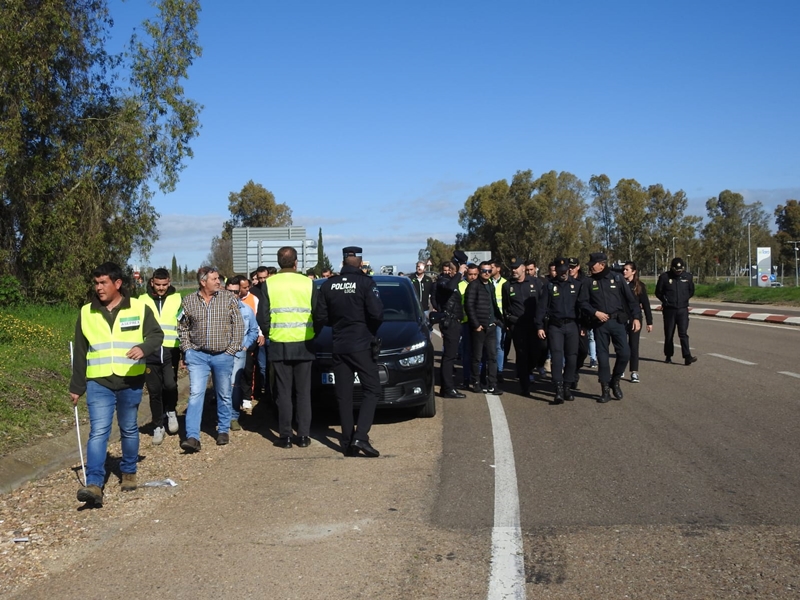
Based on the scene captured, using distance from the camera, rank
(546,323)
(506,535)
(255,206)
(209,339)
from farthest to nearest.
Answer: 1. (255,206)
2. (546,323)
3. (209,339)
4. (506,535)

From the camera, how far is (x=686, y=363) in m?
15.1

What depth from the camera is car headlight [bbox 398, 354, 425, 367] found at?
957 centimetres

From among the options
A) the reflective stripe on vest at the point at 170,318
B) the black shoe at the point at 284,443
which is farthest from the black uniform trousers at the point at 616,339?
the reflective stripe on vest at the point at 170,318

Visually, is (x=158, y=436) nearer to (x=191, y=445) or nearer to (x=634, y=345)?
(x=191, y=445)

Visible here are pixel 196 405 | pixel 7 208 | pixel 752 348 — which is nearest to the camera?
pixel 196 405

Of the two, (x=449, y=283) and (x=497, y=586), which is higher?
(x=449, y=283)

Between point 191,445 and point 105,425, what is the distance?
168 cm

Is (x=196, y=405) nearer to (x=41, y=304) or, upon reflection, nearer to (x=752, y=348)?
(x=752, y=348)

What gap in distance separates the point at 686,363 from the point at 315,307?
8753 millimetres

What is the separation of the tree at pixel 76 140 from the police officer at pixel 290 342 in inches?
549

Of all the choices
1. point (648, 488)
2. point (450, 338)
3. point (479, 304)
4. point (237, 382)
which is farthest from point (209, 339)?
point (479, 304)

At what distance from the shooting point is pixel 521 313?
1275 centimetres

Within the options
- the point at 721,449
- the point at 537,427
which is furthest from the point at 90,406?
the point at 721,449

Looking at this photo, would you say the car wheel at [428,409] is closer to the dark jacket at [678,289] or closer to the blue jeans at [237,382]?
the blue jeans at [237,382]
